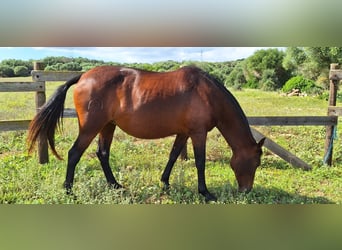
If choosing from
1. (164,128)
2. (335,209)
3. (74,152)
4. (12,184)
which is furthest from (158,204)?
(335,209)

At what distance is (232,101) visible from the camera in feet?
9.62

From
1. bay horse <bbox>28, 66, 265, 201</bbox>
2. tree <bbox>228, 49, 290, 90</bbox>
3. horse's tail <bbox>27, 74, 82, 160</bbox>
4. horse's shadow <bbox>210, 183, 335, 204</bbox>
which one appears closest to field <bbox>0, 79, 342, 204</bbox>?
horse's shadow <bbox>210, 183, 335, 204</bbox>

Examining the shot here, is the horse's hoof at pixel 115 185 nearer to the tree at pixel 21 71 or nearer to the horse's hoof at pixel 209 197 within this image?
the horse's hoof at pixel 209 197

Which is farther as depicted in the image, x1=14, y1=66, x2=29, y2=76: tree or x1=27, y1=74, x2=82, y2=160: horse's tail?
x1=14, y1=66, x2=29, y2=76: tree

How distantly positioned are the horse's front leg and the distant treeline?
0.79 metres

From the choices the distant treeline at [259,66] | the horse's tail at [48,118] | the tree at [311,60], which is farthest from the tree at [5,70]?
the tree at [311,60]

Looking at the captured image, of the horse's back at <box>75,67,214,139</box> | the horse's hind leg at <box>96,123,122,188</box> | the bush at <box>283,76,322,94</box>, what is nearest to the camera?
the horse's back at <box>75,67,214,139</box>

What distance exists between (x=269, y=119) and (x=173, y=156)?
3.71 ft

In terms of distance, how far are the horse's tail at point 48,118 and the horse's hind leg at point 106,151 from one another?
405 mm

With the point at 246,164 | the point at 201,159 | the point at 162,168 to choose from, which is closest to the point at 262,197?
the point at 246,164

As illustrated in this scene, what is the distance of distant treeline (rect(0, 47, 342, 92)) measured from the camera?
326 cm

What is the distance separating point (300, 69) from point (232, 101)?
3.28 ft

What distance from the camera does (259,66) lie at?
342 cm

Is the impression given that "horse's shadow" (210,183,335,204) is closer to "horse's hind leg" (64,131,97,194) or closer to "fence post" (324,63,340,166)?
"fence post" (324,63,340,166)
